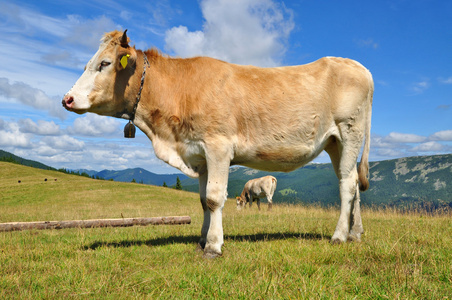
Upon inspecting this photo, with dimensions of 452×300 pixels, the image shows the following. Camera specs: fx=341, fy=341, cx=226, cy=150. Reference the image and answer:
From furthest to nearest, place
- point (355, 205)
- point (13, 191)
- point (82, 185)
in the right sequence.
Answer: point (82, 185) < point (13, 191) < point (355, 205)

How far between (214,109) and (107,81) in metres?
2.04

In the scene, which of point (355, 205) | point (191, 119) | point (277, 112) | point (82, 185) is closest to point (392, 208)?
point (355, 205)

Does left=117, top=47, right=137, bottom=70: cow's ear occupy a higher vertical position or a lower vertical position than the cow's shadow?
higher

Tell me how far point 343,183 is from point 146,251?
420 cm

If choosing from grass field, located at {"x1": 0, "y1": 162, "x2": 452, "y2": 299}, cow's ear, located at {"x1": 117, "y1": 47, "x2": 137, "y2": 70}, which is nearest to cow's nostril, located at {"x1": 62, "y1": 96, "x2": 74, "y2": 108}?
cow's ear, located at {"x1": 117, "y1": 47, "x2": 137, "y2": 70}

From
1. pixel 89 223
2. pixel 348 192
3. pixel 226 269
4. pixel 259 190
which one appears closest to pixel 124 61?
pixel 226 269

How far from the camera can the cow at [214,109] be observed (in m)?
5.94

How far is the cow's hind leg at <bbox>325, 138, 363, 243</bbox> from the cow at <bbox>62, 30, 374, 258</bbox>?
0.09ft

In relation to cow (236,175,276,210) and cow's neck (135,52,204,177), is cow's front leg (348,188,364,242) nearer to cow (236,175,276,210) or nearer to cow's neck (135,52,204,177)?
cow's neck (135,52,204,177)

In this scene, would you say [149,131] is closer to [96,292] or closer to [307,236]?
[96,292]

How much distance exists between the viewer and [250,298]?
3.48 metres

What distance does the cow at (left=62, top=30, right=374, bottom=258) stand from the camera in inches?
234

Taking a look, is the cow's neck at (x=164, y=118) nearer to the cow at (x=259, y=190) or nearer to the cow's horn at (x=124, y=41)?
the cow's horn at (x=124, y=41)

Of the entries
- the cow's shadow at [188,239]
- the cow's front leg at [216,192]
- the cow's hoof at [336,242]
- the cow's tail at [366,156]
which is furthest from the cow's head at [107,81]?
the cow's tail at [366,156]
